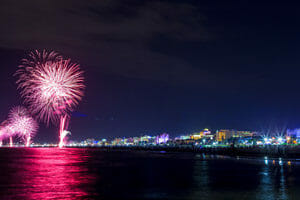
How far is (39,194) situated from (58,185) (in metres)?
3.43

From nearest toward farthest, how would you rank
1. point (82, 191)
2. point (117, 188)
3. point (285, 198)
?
point (285, 198) → point (82, 191) → point (117, 188)

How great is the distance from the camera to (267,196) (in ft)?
51.1

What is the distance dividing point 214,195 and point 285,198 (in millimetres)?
3163

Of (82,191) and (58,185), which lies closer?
(82,191)

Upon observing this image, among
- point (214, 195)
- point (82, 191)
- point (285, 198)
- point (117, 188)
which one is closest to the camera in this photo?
point (285, 198)

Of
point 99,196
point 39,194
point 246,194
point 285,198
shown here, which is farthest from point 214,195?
point 39,194

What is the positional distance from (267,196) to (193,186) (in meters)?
5.06

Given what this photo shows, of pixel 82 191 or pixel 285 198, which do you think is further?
pixel 82 191

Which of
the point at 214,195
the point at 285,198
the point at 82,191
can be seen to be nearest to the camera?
the point at 285,198

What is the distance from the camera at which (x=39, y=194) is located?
16188 millimetres

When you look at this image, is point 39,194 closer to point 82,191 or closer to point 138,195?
point 82,191

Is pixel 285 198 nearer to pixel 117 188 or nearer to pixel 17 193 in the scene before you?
Answer: pixel 117 188

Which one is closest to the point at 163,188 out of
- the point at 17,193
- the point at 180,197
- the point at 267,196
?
the point at 180,197

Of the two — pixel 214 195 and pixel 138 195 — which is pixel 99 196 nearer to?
pixel 138 195
